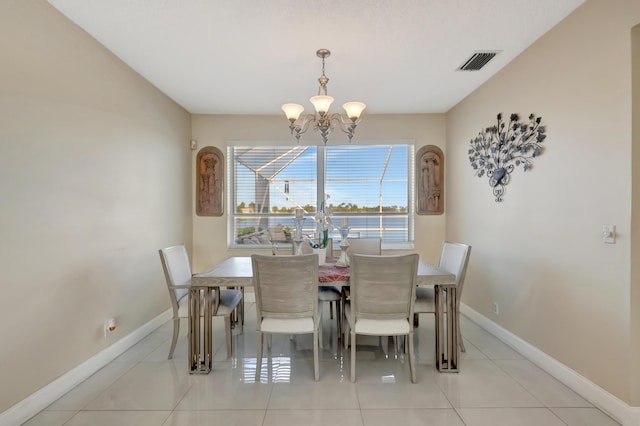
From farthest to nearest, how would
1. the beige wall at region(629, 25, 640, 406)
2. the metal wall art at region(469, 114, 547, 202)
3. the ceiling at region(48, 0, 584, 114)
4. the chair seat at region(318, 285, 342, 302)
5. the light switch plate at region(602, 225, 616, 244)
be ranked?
1. the chair seat at region(318, 285, 342, 302)
2. the metal wall art at region(469, 114, 547, 202)
3. the ceiling at region(48, 0, 584, 114)
4. the light switch plate at region(602, 225, 616, 244)
5. the beige wall at region(629, 25, 640, 406)

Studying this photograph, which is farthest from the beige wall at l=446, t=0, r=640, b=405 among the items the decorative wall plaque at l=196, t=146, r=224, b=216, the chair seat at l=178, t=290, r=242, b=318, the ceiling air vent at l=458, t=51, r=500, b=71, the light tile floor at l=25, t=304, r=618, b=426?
the decorative wall plaque at l=196, t=146, r=224, b=216

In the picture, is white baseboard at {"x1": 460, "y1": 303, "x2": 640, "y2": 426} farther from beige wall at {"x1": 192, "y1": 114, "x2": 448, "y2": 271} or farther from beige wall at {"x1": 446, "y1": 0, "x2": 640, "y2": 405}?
beige wall at {"x1": 192, "y1": 114, "x2": 448, "y2": 271}

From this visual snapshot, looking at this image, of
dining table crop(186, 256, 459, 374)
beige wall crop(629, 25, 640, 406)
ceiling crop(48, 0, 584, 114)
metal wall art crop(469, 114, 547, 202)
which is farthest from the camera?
metal wall art crop(469, 114, 547, 202)

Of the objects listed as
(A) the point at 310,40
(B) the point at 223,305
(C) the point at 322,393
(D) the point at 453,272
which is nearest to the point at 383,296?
(C) the point at 322,393

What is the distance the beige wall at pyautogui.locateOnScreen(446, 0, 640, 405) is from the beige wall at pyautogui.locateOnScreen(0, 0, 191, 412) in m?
3.58

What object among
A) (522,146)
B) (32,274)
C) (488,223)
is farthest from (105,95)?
(488,223)

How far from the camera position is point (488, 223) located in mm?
3334

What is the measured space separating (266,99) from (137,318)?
2.77 metres

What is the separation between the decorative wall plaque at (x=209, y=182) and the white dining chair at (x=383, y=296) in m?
2.78

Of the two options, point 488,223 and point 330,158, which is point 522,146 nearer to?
point 488,223

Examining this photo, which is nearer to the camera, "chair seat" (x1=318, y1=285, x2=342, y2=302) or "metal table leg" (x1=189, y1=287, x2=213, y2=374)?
"metal table leg" (x1=189, y1=287, x2=213, y2=374)

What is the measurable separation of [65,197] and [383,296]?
238cm

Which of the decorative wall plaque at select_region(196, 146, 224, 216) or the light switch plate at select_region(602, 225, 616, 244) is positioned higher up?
the decorative wall plaque at select_region(196, 146, 224, 216)

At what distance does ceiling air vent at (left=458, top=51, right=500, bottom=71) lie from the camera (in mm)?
2754
